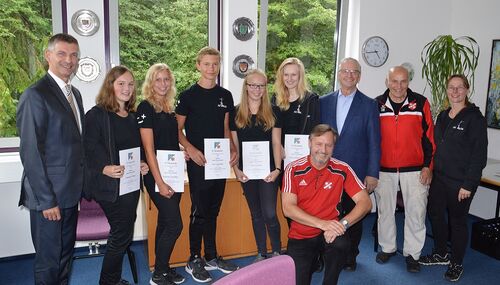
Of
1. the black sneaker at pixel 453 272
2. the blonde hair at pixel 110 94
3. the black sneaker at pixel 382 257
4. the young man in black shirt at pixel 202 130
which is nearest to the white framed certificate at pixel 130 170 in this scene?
the blonde hair at pixel 110 94

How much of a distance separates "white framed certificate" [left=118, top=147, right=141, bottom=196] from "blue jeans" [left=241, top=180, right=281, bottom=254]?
90 centimetres

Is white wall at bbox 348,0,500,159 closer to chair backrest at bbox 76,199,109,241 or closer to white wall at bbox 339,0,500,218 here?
white wall at bbox 339,0,500,218

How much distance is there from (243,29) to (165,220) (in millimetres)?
2350

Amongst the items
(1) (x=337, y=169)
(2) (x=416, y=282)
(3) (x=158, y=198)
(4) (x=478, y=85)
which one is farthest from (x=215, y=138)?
(4) (x=478, y=85)

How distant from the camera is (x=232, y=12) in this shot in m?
4.21

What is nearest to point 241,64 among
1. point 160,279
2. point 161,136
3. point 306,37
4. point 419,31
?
point 306,37

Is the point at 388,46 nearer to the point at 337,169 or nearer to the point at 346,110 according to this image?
the point at 346,110

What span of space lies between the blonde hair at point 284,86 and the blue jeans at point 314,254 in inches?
42.2

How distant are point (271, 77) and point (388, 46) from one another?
5.16 feet

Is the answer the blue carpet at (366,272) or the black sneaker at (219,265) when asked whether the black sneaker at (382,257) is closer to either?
the blue carpet at (366,272)

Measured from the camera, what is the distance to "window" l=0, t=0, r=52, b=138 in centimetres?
364

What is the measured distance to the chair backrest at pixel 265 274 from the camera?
1.21 m

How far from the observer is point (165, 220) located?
2.92m

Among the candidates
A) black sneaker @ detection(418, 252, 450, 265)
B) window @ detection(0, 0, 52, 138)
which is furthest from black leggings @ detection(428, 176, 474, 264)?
window @ detection(0, 0, 52, 138)
